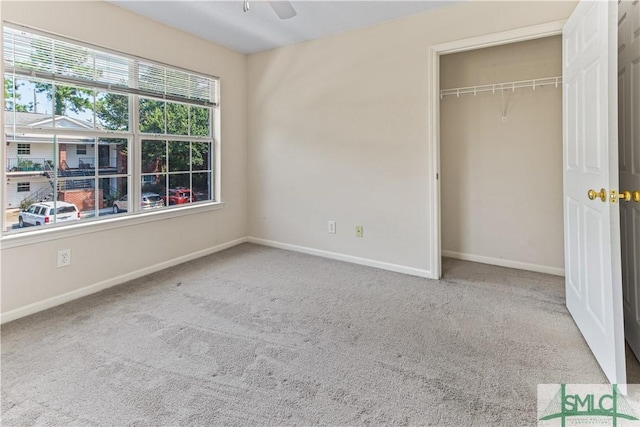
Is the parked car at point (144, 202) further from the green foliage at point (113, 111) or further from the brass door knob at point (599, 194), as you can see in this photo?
the brass door knob at point (599, 194)

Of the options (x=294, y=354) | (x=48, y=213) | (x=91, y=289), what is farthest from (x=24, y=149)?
(x=294, y=354)

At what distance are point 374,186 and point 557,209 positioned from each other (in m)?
1.75

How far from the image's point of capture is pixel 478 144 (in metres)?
3.62

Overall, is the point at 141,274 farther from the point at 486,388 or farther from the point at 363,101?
the point at 486,388

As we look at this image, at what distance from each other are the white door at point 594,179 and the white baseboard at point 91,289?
345 cm

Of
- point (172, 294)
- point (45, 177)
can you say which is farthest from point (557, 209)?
point (45, 177)

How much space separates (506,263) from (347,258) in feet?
5.41

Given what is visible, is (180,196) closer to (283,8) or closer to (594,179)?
(283,8)

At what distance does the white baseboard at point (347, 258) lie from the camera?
3297 mm

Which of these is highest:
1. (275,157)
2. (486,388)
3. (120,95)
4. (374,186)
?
(120,95)

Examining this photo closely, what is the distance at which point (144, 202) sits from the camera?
335 cm

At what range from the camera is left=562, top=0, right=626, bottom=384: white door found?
1600 millimetres

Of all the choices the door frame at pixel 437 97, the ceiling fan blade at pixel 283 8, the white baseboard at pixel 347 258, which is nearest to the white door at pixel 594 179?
the door frame at pixel 437 97

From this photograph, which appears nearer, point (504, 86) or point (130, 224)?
point (130, 224)
